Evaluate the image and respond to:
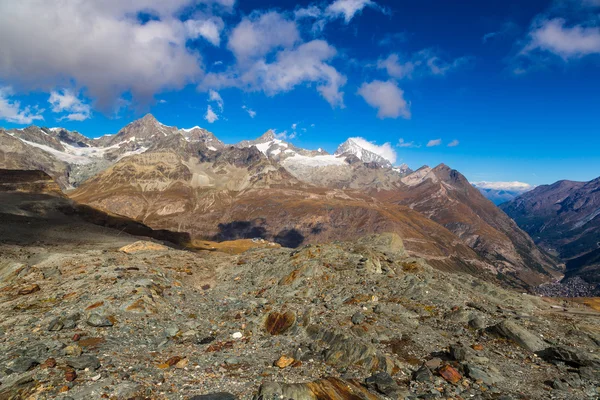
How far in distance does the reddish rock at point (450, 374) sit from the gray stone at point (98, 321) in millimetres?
20811

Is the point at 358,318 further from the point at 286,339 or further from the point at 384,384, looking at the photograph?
the point at 384,384

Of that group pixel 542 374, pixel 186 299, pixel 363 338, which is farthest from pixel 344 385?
pixel 186 299

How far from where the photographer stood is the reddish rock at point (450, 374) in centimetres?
1489

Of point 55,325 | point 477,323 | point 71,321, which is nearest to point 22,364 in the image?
point 55,325

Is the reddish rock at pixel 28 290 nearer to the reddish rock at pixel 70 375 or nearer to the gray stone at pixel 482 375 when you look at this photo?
the reddish rock at pixel 70 375

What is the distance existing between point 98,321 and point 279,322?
40.2 feet

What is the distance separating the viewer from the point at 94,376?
13703 mm

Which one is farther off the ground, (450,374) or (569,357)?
(569,357)

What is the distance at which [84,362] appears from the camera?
1485 cm

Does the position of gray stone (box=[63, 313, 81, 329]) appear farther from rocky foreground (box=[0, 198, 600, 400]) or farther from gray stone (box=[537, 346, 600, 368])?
gray stone (box=[537, 346, 600, 368])

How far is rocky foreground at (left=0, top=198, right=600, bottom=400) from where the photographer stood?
546 inches

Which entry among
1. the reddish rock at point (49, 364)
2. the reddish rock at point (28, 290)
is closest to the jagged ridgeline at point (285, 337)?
the reddish rock at point (49, 364)

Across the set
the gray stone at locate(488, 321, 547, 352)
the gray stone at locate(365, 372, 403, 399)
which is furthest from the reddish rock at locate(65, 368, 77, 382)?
the gray stone at locate(488, 321, 547, 352)

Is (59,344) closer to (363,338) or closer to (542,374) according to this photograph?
(363,338)
